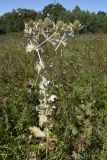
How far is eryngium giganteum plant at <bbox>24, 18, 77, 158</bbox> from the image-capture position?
458 cm

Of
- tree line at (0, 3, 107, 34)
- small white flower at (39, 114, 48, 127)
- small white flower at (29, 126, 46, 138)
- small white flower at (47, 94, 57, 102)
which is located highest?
tree line at (0, 3, 107, 34)

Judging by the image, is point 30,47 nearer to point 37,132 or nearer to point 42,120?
point 42,120

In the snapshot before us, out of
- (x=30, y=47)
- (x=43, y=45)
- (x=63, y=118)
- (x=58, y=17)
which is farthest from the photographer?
(x=58, y=17)

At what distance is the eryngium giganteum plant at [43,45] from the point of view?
15.0 feet

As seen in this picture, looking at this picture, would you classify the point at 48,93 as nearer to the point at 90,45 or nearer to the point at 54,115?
the point at 54,115

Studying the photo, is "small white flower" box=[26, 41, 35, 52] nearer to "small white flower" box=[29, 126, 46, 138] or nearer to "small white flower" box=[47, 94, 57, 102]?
"small white flower" box=[47, 94, 57, 102]

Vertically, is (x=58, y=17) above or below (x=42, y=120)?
above

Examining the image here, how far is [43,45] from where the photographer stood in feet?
15.8

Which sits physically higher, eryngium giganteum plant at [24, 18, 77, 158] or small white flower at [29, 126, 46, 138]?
eryngium giganteum plant at [24, 18, 77, 158]

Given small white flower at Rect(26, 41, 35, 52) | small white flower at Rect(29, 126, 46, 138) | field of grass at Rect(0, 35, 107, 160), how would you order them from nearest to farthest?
field of grass at Rect(0, 35, 107, 160) → small white flower at Rect(26, 41, 35, 52) → small white flower at Rect(29, 126, 46, 138)

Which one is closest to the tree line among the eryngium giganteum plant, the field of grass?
the field of grass

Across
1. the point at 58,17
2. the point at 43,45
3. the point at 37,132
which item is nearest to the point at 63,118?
the point at 37,132

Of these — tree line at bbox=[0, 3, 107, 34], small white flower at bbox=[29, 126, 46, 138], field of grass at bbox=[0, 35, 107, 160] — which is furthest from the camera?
tree line at bbox=[0, 3, 107, 34]

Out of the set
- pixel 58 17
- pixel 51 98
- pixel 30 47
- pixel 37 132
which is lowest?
pixel 37 132
